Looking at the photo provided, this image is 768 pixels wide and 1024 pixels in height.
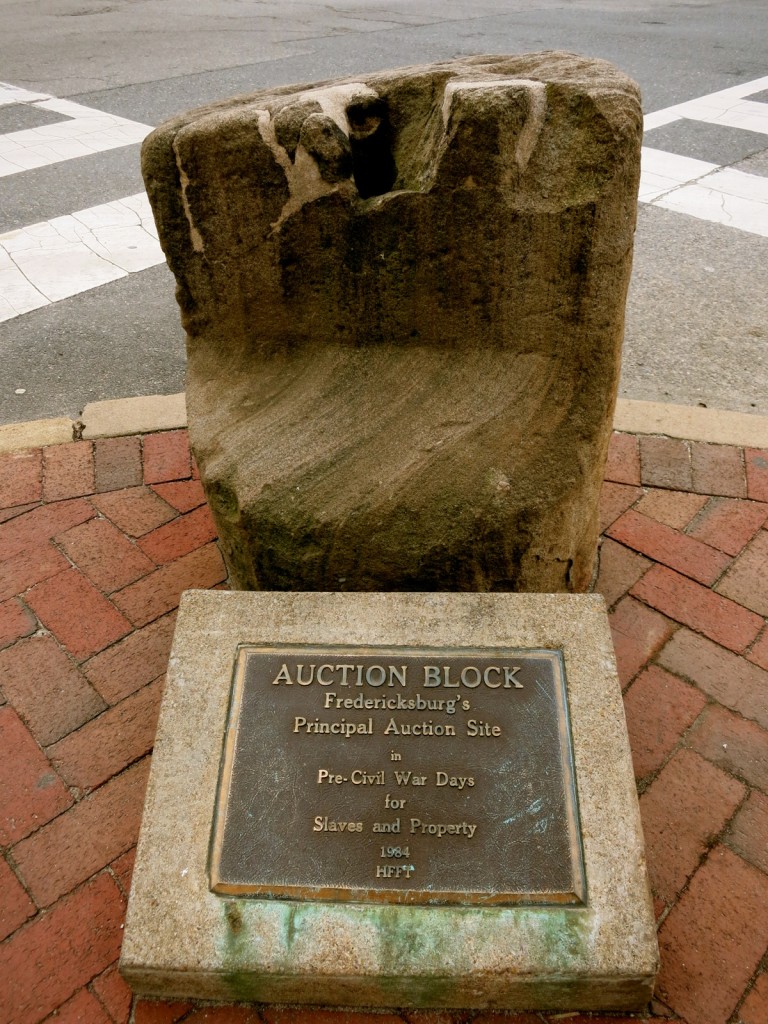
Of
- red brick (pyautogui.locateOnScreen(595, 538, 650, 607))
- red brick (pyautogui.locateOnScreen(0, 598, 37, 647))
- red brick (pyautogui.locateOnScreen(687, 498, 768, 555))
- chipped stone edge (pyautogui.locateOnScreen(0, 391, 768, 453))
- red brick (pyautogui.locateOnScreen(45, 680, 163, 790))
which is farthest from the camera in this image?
chipped stone edge (pyautogui.locateOnScreen(0, 391, 768, 453))

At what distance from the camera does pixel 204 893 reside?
1525 mm

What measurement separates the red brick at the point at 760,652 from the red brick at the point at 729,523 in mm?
351

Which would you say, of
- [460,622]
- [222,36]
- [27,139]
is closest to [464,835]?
[460,622]

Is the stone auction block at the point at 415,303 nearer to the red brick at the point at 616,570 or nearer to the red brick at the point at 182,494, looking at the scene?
the red brick at the point at 616,570

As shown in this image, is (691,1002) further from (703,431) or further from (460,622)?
(703,431)

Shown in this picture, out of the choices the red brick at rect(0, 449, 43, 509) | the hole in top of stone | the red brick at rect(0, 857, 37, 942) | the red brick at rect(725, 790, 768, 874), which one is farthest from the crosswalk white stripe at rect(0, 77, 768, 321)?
the red brick at rect(725, 790, 768, 874)

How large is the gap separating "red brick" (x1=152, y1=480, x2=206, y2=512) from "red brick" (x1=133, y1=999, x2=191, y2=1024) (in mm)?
1530

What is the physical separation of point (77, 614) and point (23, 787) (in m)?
0.56

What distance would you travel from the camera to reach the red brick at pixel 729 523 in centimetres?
259

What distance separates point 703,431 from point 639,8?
10.6 meters

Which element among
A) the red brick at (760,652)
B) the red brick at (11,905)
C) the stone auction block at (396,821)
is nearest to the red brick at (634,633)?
the red brick at (760,652)

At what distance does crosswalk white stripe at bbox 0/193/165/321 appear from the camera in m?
4.19

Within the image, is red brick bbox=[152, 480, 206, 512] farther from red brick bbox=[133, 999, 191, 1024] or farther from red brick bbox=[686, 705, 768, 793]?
red brick bbox=[686, 705, 768, 793]

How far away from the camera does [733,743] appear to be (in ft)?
6.68
